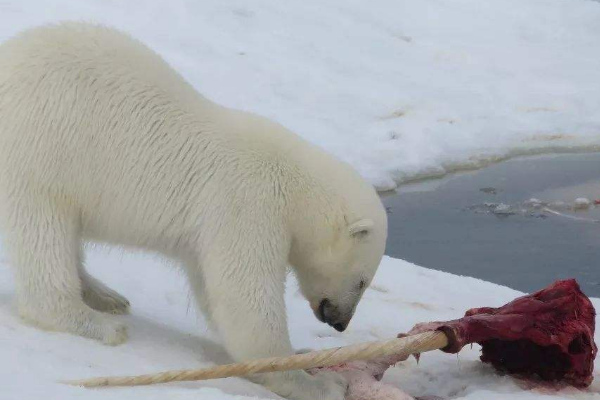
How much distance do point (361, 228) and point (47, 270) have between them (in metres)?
1.35

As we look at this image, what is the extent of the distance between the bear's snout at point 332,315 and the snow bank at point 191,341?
1.18 feet

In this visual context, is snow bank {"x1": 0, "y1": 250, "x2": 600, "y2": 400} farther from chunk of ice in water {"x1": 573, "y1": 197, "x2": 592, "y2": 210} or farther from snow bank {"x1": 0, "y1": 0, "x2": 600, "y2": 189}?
snow bank {"x1": 0, "y1": 0, "x2": 600, "y2": 189}

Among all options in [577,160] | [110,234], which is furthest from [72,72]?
[577,160]

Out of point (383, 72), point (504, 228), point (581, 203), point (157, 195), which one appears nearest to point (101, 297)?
point (157, 195)

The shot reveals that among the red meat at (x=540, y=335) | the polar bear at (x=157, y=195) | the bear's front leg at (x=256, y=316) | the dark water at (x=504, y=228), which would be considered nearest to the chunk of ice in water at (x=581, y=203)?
the dark water at (x=504, y=228)

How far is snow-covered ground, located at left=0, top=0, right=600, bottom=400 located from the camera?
14.9 ft

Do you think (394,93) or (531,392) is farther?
(394,93)

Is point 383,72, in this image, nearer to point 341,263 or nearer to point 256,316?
point 341,263

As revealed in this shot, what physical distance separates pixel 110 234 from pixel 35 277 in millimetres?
374

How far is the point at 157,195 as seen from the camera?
13.9 ft

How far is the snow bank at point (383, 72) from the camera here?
9.59 metres

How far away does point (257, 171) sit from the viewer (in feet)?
Result: 13.8

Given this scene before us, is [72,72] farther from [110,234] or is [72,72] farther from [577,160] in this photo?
[577,160]

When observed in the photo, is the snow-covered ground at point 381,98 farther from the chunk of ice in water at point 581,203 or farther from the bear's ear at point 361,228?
the chunk of ice in water at point 581,203
